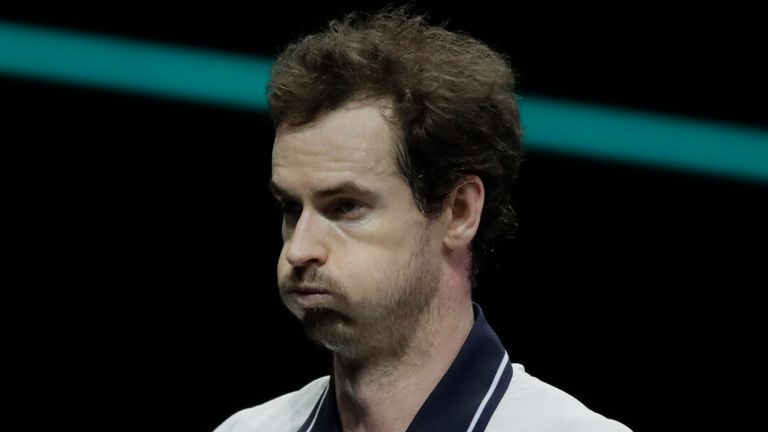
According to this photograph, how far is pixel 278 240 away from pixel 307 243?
112 cm

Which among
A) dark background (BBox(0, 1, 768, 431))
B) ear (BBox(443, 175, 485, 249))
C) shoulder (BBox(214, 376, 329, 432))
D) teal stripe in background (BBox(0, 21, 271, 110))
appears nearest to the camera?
ear (BBox(443, 175, 485, 249))

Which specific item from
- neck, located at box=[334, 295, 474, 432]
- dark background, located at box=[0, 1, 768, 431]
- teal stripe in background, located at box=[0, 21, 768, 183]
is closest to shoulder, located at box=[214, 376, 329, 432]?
neck, located at box=[334, 295, 474, 432]

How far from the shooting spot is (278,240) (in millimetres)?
3037

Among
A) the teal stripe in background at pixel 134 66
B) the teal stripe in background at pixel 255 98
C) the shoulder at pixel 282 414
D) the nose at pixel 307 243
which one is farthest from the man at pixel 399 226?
the teal stripe in background at pixel 134 66

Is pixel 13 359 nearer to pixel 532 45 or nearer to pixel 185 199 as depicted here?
pixel 185 199

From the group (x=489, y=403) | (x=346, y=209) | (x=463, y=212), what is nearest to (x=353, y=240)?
(x=346, y=209)

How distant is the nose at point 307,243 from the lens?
1.91 meters

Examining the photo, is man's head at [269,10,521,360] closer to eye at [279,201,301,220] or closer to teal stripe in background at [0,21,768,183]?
eye at [279,201,301,220]

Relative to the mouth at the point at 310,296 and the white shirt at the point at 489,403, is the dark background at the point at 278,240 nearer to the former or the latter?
the white shirt at the point at 489,403

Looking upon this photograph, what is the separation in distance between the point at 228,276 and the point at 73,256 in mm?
354

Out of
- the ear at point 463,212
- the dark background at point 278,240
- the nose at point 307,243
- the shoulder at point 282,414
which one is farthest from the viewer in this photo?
the dark background at point 278,240

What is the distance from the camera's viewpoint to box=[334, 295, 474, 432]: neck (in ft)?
6.57

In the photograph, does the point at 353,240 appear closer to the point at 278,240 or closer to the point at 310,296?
the point at 310,296

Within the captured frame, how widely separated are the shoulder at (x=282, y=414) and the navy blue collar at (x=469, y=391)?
0.14 meters
